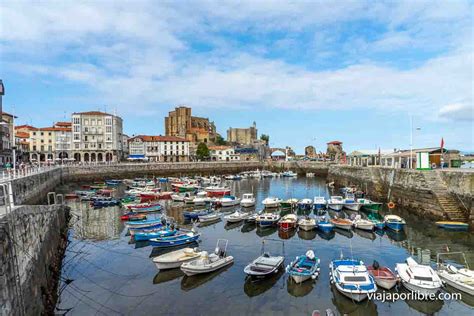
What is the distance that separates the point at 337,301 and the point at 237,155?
128458mm

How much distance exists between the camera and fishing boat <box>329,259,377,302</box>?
1730cm

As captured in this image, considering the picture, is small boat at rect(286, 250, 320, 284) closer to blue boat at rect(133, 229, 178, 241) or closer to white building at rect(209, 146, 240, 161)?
blue boat at rect(133, 229, 178, 241)

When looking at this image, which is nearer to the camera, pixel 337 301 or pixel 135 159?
pixel 337 301

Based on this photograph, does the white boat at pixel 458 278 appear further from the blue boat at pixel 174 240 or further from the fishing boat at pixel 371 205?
the fishing boat at pixel 371 205

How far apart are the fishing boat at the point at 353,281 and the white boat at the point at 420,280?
1.96 metres

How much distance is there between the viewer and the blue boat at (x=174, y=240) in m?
25.9

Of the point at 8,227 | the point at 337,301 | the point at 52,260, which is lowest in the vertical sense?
the point at 337,301

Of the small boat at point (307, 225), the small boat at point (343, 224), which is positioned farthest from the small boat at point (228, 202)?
the small boat at point (343, 224)

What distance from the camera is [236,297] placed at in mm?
18094

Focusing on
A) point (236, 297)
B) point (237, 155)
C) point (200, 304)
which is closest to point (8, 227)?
point (200, 304)

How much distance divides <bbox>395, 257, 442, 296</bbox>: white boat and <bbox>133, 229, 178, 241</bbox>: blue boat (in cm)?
1666

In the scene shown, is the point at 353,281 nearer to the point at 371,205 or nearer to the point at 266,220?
the point at 266,220

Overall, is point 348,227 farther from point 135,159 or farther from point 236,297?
point 135,159

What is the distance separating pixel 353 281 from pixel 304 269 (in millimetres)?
3049
